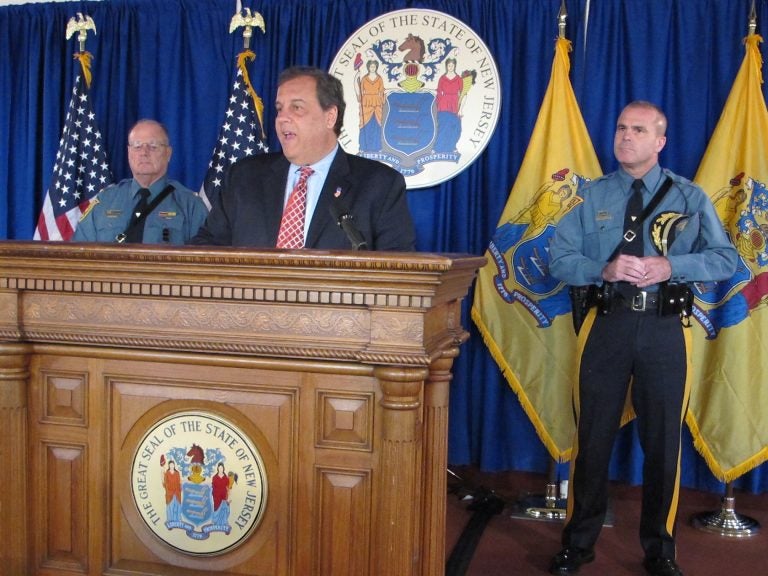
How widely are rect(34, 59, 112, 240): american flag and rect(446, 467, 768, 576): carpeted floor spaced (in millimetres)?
2338

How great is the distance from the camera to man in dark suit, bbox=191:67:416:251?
218cm

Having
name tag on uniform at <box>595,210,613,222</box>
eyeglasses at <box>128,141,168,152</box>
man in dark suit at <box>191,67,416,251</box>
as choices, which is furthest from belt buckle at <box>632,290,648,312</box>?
eyeglasses at <box>128,141,168,152</box>

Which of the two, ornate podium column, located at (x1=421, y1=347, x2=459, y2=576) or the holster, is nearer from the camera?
ornate podium column, located at (x1=421, y1=347, x2=459, y2=576)

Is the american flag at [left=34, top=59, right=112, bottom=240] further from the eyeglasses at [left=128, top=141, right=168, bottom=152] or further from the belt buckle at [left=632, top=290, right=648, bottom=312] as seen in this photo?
the belt buckle at [left=632, top=290, right=648, bottom=312]

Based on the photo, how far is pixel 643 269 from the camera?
2570mm

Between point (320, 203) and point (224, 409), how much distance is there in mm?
743

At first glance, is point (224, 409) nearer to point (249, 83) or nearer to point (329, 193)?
point (329, 193)

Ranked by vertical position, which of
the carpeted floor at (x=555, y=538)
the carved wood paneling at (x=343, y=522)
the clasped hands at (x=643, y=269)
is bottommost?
the carpeted floor at (x=555, y=538)

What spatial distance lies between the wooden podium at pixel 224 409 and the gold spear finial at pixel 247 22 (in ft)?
8.08

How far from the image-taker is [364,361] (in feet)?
5.04

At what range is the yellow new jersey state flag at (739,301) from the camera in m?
3.25

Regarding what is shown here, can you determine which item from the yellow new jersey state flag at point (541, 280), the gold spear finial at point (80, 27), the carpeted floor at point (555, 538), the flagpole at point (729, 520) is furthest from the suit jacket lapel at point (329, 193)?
the gold spear finial at point (80, 27)

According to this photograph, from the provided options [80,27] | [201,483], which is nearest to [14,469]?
[201,483]

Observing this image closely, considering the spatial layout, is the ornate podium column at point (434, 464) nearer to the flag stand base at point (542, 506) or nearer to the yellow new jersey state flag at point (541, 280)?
the flag stand base at point (542, 506)
